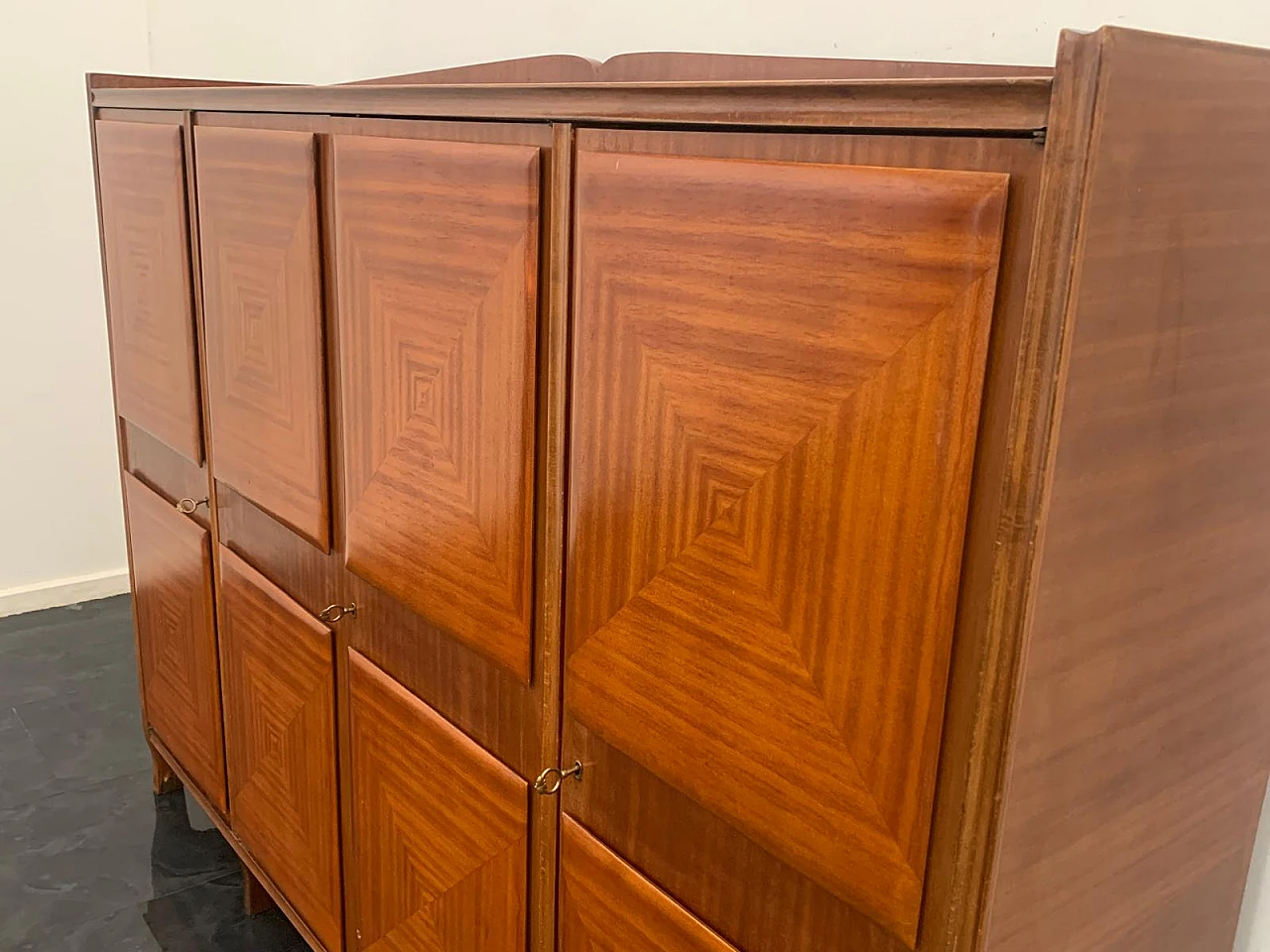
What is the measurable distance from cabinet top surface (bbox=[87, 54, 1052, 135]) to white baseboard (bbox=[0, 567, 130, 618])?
2.02 metres

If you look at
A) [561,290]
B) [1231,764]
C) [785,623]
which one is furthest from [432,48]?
[1231,764]

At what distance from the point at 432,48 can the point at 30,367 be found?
64.6 inches

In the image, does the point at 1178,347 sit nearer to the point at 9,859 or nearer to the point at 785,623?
the point at 785,623

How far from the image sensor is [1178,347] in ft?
2.07

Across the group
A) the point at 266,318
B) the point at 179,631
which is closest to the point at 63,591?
the point at 179,631

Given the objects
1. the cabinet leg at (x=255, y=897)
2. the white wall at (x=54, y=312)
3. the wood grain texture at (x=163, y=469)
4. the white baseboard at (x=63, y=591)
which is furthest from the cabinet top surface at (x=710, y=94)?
the white baseboard at (x=63, y=591)

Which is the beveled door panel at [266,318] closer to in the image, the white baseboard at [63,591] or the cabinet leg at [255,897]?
the cabinet leg at [255,897]

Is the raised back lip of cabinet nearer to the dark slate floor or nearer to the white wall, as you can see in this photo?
the dark slate floor

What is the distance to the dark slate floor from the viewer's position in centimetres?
175

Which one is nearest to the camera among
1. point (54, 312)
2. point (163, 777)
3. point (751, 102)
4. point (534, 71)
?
point (751, 102)

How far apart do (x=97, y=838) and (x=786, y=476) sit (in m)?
1.77

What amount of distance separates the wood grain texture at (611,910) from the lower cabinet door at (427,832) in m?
0.07

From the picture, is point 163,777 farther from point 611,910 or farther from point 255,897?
point 611,910

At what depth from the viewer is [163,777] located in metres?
2.10
